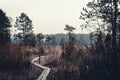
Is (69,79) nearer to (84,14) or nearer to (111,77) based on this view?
(111,77)

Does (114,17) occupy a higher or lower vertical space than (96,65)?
higher

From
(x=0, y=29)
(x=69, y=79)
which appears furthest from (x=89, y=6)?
(x=0, y=29)

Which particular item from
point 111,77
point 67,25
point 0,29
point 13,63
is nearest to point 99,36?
point 111,77

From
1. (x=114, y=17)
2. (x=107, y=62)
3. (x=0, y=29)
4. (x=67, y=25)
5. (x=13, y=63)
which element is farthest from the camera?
(x=67, y=25)

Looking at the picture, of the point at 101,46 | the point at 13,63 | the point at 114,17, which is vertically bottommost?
the point at 13,63

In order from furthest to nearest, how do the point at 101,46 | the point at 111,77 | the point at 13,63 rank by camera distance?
the point at 13,63 → the point at 101,46 → the point at 111,77

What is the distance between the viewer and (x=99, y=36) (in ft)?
62.5

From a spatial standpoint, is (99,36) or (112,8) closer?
(99,36)

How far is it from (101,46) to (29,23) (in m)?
71.0

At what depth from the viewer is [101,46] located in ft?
60.9

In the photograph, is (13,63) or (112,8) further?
(13,63)

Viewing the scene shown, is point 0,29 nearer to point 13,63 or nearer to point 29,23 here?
point 13,63

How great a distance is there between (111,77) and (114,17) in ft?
33.7

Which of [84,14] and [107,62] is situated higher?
[84,14]
